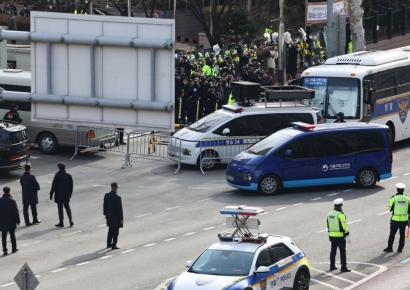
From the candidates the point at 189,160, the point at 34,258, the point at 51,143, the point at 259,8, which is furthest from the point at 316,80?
the point at 259,8

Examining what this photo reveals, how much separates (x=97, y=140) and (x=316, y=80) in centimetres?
755

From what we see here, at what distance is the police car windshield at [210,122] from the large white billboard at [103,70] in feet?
51.7

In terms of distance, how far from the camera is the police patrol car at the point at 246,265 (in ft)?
45.1

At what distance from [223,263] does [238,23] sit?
34.0 meters

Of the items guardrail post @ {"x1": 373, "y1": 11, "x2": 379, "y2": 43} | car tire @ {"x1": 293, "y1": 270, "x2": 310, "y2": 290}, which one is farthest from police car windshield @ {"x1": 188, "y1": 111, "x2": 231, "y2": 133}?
guardrail post @ {"x1": 373, "y1": 11, "x2": 379, "y2": 43}

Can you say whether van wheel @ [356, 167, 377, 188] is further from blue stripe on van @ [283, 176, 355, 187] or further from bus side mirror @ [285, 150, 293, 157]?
bus side mirror @ [285, 150, 293, 157]

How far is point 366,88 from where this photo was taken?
29.4m

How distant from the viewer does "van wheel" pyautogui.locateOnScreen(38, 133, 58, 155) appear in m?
29.7

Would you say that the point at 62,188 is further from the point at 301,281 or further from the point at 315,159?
the point at 301,281

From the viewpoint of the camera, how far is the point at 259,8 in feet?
184

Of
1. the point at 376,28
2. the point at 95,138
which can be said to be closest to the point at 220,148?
the point at 95,138

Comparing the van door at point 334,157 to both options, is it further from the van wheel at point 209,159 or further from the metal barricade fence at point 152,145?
the metal barricade fence at point 152,145

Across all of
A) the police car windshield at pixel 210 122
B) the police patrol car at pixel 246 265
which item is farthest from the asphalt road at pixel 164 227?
the police patrol car at pixel 246 265

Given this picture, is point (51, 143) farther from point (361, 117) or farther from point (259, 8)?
point (259, 8)
